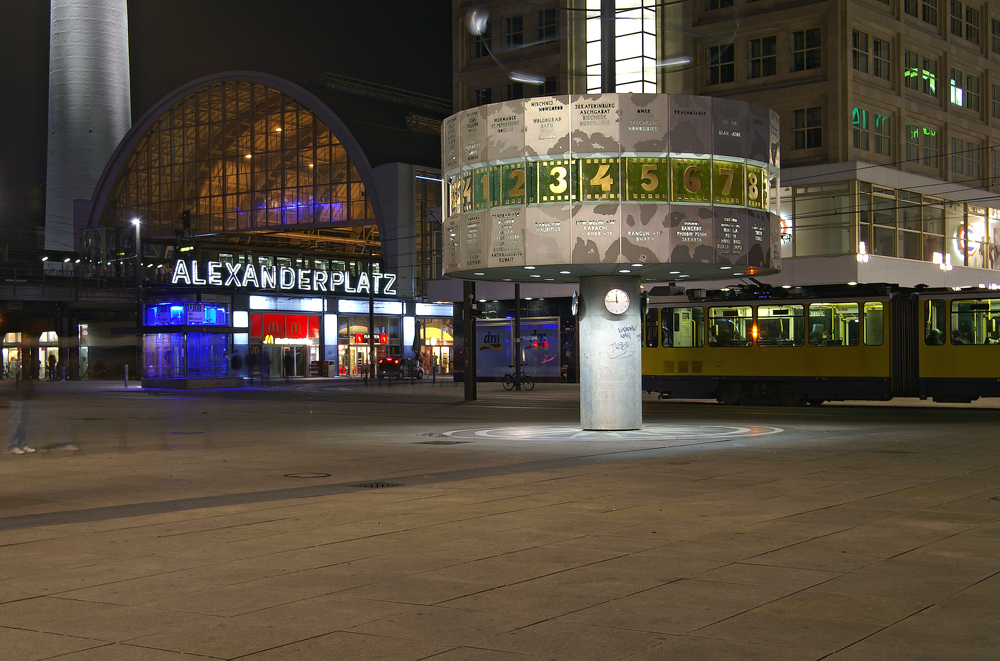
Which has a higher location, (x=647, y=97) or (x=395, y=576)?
(x=647, y=97)

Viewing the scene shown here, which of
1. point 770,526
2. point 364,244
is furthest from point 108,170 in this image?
point 770,526

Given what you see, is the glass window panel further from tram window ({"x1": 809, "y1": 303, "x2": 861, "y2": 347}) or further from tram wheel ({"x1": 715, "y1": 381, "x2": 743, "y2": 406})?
tram window ({"x1": 809, "y1": 303, "x2": 861, "y2": 347})

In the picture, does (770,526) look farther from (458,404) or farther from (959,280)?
(959,280)

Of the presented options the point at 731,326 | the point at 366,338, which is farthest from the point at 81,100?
the point at 731,326

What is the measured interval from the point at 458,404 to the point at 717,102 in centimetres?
1975

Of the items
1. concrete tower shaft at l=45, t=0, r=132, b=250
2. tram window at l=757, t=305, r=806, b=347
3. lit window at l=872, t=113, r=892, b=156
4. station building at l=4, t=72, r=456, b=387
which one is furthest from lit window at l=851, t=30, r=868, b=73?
concrete tower shaft at l=45, t=0, r=132, b=250

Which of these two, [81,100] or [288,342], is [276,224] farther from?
[81,100]

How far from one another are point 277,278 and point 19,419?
54775 mm

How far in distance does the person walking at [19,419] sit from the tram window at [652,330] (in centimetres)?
2243

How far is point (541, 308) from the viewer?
62.4 m

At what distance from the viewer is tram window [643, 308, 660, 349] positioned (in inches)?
1468

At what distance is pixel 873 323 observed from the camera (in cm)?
3216

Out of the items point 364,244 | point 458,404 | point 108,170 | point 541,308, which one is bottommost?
point 458,404

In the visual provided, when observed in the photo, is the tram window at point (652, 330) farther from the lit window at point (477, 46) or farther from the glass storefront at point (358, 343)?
the glass storefront at point (358, 343)
